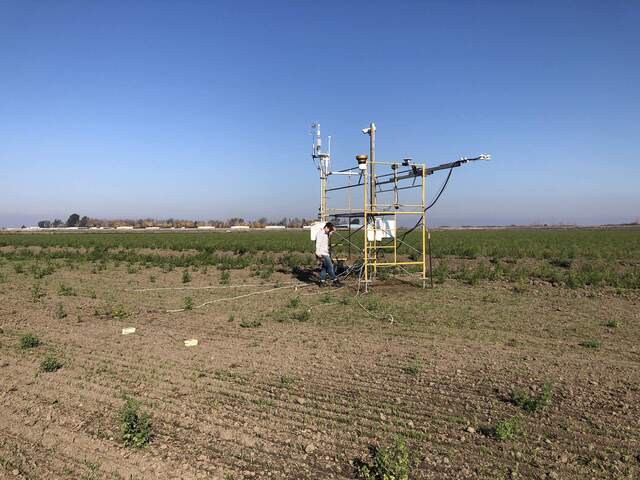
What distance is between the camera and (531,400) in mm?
5656

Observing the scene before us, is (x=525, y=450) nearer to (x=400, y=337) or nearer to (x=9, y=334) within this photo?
(x=400, y=337)

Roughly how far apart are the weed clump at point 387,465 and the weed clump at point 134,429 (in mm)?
2124

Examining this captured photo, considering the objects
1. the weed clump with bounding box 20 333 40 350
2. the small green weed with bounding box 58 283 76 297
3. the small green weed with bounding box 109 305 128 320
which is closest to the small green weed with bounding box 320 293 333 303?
the small green weed with bounding box 109 305 128 320

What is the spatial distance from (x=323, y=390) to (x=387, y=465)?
215 centimetres

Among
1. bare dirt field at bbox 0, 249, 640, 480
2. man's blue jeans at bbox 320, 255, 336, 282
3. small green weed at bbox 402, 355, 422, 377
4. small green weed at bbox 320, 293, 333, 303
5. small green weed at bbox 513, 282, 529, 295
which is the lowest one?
bare dirt field at bbox 0, 249, 640, 480

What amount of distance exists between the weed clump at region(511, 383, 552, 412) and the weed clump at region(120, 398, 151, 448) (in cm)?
410

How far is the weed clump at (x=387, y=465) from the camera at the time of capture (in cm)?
420

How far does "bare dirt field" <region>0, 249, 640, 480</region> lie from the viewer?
465 cm

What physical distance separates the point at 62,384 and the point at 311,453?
3876 mm

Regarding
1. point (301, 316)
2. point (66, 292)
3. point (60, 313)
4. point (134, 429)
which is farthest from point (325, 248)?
point (134, 429)

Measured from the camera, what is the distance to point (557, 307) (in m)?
12.0

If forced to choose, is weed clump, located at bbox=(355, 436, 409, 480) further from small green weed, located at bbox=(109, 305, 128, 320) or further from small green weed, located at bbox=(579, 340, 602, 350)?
small green weed, located at bbox=(109, 305, 128, 320)

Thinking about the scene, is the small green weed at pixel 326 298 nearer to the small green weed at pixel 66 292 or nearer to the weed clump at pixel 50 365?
the weed clump at pixel 50 365

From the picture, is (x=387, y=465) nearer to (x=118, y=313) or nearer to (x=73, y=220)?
(x=118, y=313)
